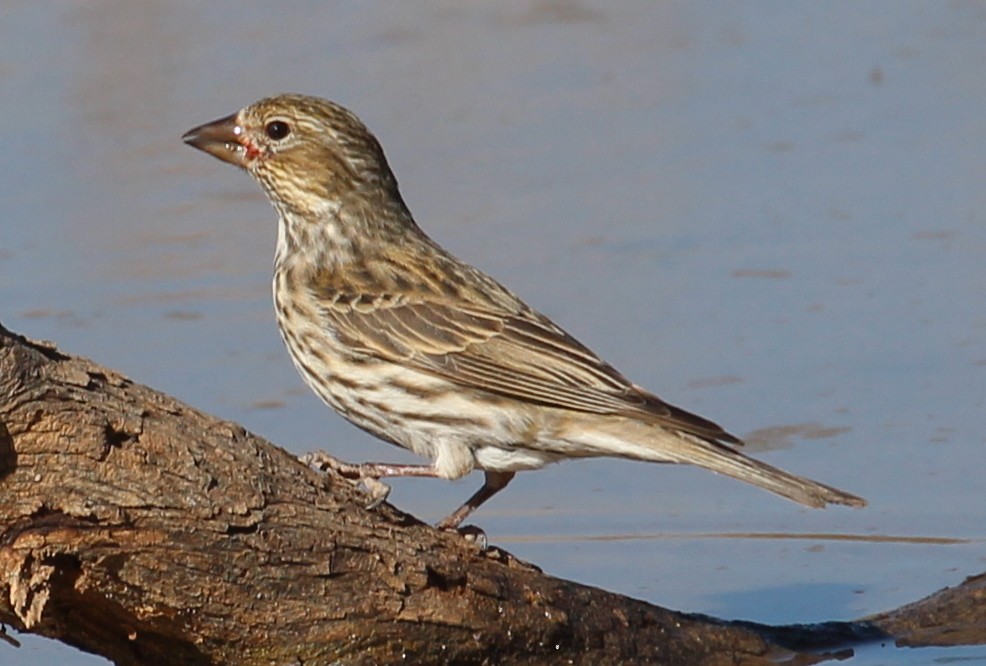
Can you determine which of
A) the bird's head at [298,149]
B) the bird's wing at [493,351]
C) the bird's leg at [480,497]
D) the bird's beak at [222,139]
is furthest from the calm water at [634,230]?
the bird's beak at [222,139]

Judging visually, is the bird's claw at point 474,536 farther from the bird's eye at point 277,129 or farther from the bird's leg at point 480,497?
the bird's eye at point 277,129

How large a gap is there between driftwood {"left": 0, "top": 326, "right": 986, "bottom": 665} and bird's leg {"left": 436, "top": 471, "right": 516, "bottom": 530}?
20.9 inches

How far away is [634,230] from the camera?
37.3ft

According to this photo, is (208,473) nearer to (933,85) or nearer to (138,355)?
(138,355)

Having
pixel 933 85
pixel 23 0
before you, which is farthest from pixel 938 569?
pixel 23 0

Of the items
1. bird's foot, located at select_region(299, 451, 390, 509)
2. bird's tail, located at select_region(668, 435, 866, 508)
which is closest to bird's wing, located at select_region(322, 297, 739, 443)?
bird's tail, located at select_region(668, 435, 866, 508)

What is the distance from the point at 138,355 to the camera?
10188 millimetres

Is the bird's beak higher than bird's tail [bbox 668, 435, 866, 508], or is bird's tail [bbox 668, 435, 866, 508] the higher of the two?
the bird's beak

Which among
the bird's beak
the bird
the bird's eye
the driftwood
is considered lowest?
the driftwood

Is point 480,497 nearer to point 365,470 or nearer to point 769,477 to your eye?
point 365,470

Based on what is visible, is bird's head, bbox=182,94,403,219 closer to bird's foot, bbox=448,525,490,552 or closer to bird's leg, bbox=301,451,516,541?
bird's leg, bbox=301,451,516,541

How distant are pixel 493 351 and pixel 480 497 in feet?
1.61

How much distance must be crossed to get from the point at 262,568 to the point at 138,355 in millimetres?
3904

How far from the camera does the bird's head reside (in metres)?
8.16
